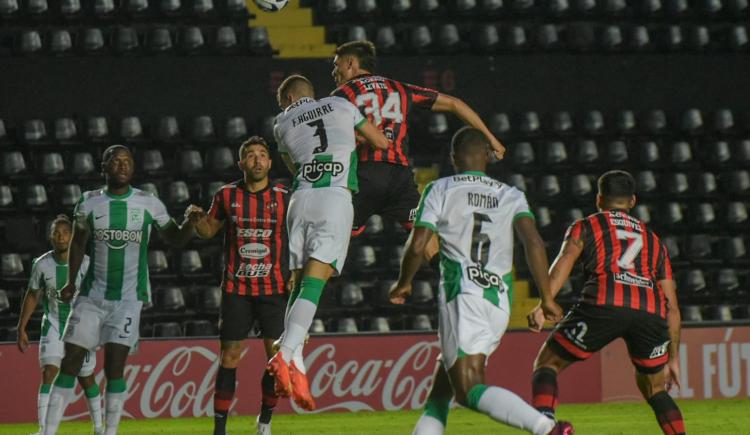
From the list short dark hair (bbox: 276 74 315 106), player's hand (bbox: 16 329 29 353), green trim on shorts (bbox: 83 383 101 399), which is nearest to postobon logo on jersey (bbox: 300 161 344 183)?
short dark hair (bbox: 276 74 315 106)

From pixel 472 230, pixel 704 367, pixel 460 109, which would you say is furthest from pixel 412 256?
pixel 704 367

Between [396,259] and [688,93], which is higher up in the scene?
[688,93]

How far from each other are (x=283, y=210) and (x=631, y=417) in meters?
4.17

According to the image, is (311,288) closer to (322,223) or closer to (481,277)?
(322,223)

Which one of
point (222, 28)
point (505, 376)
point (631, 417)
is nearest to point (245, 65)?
point (222, 28)

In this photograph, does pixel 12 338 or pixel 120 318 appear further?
pixel 12 338

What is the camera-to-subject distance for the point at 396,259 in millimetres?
14062

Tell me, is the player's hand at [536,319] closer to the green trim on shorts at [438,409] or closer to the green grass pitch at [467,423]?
the green trim on shorts at [438,409]

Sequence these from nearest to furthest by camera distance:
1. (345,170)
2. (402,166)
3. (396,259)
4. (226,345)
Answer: (345,170) → (402,166) → (226,345) → (396,259)

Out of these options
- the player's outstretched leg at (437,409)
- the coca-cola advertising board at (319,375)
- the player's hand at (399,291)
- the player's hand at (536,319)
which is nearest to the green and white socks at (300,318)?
the player's hand at (399,291)

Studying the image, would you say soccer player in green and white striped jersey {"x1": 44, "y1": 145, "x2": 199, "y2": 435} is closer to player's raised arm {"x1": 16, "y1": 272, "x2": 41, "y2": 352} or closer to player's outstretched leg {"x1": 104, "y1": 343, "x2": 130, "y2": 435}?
player's outstretched leg {"x1": 104, "y1": 343, "x2": 130, "y2": 435}

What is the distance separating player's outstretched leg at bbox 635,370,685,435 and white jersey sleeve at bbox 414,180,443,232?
1851mm

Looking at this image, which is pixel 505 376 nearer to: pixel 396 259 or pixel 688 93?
pixel 396 259

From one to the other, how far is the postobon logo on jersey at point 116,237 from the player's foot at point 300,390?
1.96 metres
